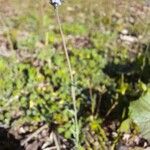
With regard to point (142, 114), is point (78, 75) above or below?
below

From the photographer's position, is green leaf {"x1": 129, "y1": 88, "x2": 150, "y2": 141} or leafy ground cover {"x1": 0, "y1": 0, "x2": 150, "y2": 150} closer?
green leaf {"x1": 129, "y1": 88, "x2": 150, "y2": 141}

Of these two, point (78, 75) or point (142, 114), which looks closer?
point (142, 114)

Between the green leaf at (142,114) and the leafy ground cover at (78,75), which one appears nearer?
the green leaf at (142,114)

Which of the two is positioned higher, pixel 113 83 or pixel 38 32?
pixel 38 32

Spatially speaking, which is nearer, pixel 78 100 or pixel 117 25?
pixel 78 100

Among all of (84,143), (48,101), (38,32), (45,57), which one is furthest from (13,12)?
(84,143)

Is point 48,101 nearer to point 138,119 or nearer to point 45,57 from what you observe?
point 45,57
